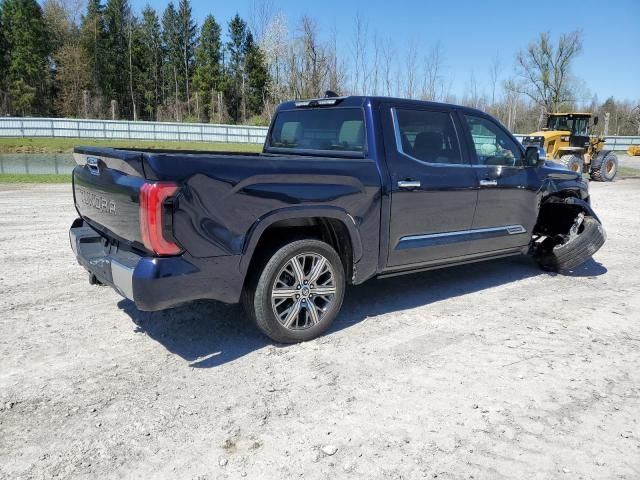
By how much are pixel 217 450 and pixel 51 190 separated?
503 inches

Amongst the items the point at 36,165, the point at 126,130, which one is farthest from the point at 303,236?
the point at 126,130

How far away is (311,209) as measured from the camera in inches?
148

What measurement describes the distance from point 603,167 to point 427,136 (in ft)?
55.7

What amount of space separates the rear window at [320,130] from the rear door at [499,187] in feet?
4.04

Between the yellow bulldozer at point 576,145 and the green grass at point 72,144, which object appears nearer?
the yellow bulldozer at point 576,145

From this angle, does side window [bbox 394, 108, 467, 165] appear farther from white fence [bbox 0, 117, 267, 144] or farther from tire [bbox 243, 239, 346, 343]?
white fence [bbox 0, 117, 267, 144]

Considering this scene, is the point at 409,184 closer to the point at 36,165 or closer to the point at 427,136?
the point at 427,136

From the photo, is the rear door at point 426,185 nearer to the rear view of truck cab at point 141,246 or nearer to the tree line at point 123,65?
the rear view of truck cab at point 141,246

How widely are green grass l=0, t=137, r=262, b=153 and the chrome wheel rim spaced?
23580 millimetres

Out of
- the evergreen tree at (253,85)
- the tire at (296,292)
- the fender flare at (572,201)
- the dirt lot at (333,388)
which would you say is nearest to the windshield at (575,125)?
the fender flare at (572,201)

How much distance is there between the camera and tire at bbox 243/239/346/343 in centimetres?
370

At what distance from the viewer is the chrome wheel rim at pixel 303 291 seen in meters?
3.80

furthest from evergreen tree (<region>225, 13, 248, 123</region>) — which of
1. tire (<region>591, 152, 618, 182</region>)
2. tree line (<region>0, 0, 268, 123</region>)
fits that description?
tire (<region>591, 152, 618, 182</region>)

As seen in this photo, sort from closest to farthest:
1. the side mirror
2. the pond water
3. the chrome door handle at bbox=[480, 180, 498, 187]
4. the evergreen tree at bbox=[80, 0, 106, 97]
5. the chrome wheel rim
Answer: the chrome wheel rim, the chrome door handle at bbox=[480, 180, 498, 187], the side mirror, the pond water, the evergreen tree at bbox=[80, 0, 106, 97]
